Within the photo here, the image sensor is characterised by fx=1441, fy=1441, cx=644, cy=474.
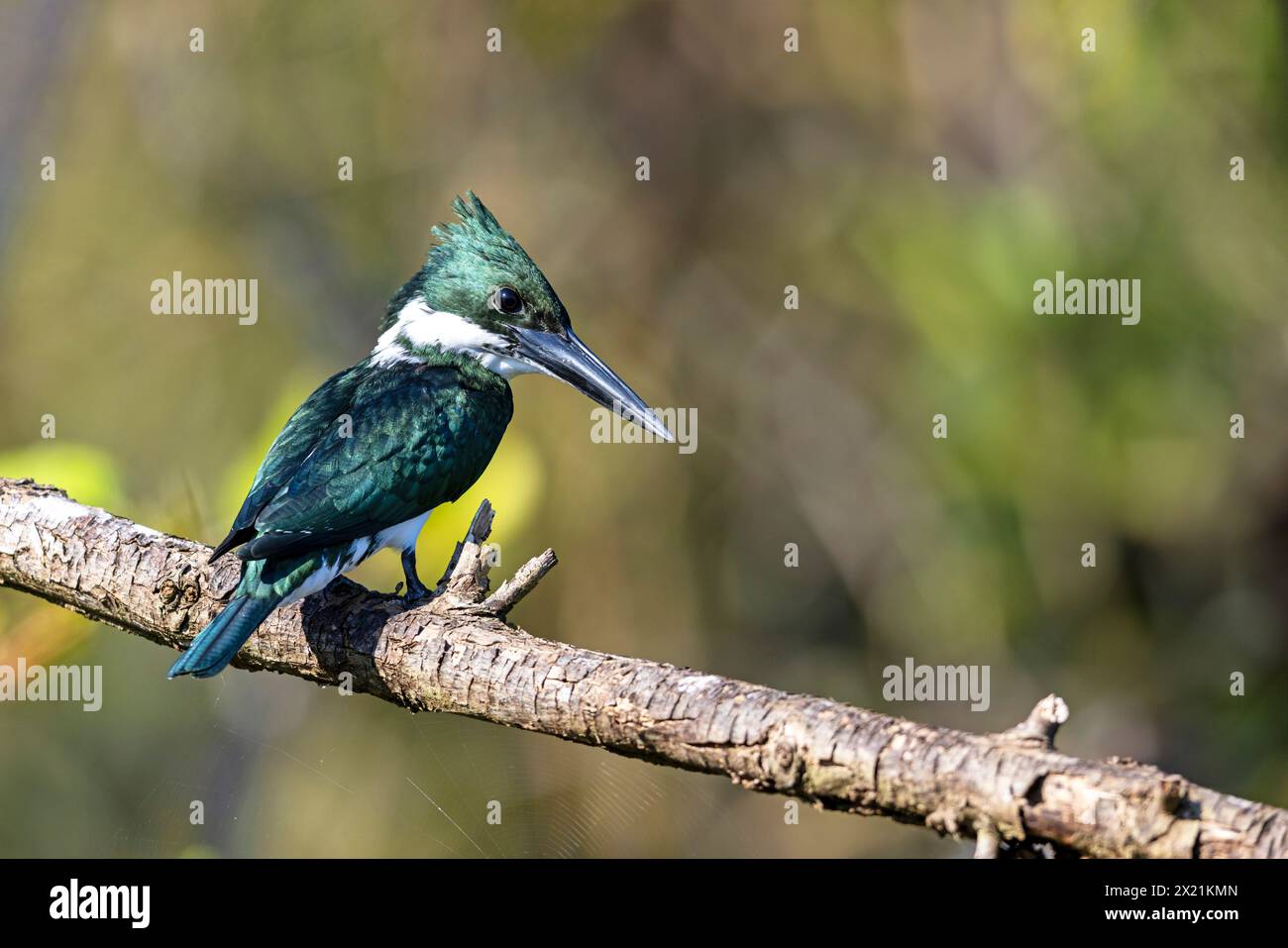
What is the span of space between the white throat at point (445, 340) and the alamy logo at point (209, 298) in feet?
9.75

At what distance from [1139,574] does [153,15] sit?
17.1 feet

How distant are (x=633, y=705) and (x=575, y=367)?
5.64ft

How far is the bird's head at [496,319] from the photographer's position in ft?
13.9

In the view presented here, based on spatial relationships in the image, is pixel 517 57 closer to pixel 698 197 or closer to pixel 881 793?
pixel 698 197

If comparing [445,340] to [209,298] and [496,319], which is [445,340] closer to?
[496,319]

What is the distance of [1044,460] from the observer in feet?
18.3

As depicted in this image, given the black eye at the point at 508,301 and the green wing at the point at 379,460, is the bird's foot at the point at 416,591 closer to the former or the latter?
the green wing at the point at 379,460

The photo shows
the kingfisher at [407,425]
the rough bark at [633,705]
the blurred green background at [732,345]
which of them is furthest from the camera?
the blurred green background at [732,345]

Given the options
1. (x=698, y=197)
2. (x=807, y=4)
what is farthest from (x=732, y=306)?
(x=807, y=4)

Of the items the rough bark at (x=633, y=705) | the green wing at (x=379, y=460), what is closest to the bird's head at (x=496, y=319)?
the green wing at (x=379, y=460)

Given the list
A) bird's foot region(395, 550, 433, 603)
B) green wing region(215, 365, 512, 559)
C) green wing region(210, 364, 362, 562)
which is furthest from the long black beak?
bird's foot region(395, 550, 433, 603)

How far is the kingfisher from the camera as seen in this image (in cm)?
332

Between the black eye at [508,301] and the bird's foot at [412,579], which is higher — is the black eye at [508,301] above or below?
above

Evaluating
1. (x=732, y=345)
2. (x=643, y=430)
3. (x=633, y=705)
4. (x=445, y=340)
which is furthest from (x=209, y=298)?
(x=633, y=705)
